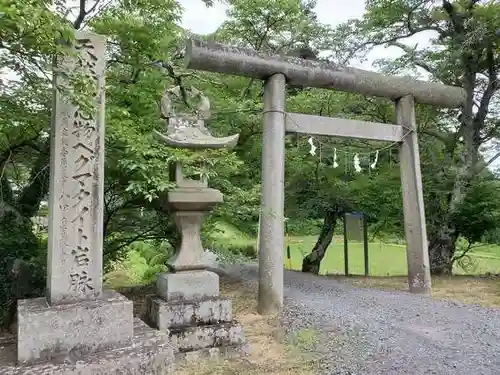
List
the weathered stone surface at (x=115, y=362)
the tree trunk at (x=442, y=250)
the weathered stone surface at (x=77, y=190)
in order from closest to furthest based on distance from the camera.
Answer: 1. the weathered stone surface at (x=115, y=362)
2. the weathered stone surface at (x=77, y=190)
3. the tree trunk at (x=442, y=250)

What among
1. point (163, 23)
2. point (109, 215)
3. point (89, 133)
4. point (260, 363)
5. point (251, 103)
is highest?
point (163, 23)

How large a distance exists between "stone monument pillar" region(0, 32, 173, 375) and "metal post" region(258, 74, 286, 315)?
2494 millimetres

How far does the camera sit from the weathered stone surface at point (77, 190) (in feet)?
9.14

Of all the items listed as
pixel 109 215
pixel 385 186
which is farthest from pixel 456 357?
pixel 385 186

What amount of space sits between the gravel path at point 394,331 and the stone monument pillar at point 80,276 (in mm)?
1733

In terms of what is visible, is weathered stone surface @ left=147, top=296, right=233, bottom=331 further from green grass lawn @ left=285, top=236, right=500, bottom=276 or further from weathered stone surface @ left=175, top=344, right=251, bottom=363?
green grass lawn @ left=285, top=236, right=500, bottom=276

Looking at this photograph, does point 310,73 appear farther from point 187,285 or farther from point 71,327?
point 71,327

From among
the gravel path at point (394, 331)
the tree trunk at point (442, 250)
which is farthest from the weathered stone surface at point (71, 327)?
the tree trunk at point (442, 250)

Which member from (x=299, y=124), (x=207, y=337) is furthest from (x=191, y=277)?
(x=299, y=124)

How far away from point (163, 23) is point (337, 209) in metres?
5.68

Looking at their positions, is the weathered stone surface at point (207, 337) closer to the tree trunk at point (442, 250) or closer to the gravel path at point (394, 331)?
the gravel path at point (394, 331)

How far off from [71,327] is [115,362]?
38 cm

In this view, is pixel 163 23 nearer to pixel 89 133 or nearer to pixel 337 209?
pixel 89 133

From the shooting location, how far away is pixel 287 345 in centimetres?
423
